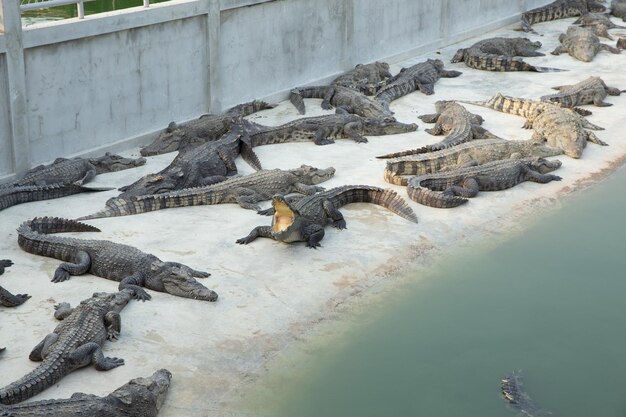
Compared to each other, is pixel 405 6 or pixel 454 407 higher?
pixel 405 6

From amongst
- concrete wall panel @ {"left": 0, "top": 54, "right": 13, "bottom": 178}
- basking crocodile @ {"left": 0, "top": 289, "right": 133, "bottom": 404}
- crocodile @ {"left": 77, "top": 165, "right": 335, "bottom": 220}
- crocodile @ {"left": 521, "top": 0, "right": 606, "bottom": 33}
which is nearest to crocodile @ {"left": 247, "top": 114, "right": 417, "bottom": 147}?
crocodile @ {"left": 77, "top": 165, "right": 335, "bottom": 220}

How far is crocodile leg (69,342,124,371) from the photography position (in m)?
6.93

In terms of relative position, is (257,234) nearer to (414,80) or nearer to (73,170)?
(73,170)

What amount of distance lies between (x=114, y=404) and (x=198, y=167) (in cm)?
482

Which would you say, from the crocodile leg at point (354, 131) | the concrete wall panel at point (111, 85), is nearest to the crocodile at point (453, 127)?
the crocodile leg at point (354, 131)

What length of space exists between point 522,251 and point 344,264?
6.20 ft

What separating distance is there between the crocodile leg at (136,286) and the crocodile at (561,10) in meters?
14.3

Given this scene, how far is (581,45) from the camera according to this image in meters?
17.3

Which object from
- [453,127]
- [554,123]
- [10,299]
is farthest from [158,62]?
[10,299]

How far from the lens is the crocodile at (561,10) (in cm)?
2066

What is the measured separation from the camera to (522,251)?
9695mm

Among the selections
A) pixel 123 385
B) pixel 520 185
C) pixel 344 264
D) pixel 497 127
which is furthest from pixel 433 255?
pixel 497 127

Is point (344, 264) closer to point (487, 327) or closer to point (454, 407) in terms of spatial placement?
point (487, 327)

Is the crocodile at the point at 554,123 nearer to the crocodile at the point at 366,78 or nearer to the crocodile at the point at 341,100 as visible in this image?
the crocodile at the point at 341,100
